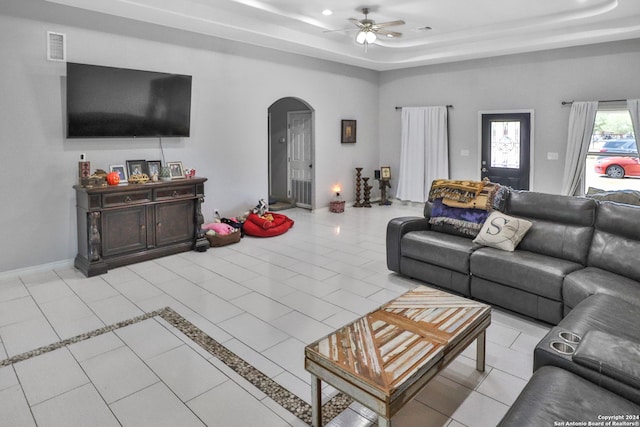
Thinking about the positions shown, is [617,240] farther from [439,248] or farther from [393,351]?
[393,351]

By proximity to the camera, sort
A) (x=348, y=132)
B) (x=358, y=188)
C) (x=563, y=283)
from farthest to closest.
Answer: (x=358, y=188) < (x=348, y=132) < (x=563, y=283)

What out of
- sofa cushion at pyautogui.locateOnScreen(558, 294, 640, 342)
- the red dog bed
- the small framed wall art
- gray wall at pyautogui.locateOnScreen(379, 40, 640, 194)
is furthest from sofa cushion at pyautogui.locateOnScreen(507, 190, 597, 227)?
the small framed wall art

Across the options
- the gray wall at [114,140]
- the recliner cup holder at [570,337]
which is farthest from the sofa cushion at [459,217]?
the gray wall at [114,140]

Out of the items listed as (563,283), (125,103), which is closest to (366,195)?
(125,103)

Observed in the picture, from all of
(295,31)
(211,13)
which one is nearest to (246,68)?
(295,31)

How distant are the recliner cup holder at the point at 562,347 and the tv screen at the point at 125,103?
490 centimetres

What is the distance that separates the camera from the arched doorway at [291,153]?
8461 mm

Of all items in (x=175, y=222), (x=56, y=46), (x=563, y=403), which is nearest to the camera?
(x=563, y=403)

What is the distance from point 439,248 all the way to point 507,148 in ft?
14.5

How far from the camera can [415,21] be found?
21.1 feet

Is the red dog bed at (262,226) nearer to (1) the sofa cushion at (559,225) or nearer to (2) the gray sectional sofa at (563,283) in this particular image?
(2) the gray sectional sofa at (563,283)

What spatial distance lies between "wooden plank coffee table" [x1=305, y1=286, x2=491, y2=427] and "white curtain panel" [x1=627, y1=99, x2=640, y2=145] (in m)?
5.26

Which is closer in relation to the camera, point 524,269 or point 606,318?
point 606,318

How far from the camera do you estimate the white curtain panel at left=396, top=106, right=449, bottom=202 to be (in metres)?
8.38
